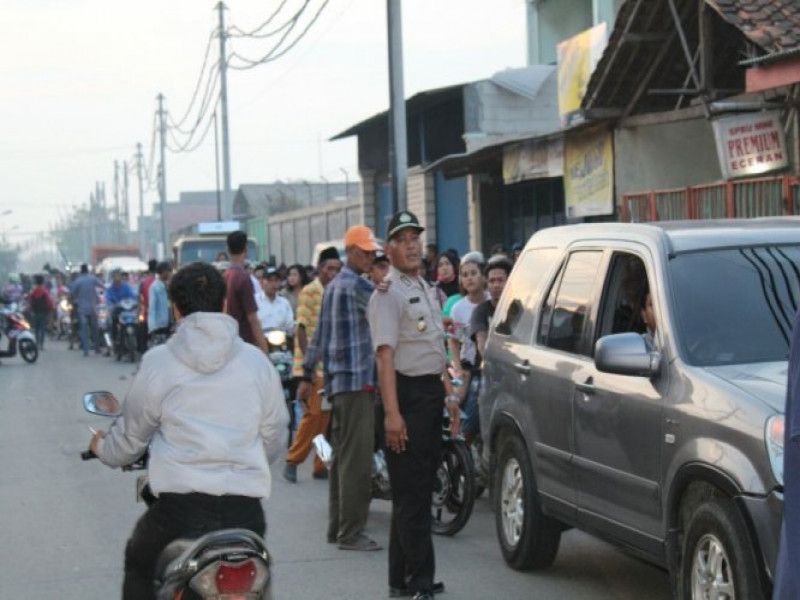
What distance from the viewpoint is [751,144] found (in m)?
14.9

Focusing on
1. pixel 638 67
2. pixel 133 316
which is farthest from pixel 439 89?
pixel 638 67

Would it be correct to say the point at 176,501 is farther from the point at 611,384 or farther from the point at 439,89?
the point at 439,89

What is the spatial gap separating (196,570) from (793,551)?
7.96 feet

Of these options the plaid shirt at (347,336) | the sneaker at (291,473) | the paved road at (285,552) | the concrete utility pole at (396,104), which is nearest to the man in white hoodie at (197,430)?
the paved road at (285,552)

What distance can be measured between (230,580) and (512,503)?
3.84 meters

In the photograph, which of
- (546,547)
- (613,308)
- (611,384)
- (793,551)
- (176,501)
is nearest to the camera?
(793,551)

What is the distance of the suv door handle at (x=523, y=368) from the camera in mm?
7881

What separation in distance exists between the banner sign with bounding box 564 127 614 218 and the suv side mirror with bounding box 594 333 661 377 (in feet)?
41.3

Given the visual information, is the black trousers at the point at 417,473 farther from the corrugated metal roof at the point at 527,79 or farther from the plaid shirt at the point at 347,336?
the corrugated metal roof at the point at 527,79

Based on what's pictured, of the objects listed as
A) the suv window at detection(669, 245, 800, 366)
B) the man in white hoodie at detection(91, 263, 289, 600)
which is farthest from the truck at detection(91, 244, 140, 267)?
the man in white hoodie at detection(91, 263, 289, 600)

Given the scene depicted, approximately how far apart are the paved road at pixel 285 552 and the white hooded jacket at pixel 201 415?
284 centimetres

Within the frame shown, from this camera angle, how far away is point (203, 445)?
4.91 meters

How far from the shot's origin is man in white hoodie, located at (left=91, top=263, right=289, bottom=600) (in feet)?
16.1

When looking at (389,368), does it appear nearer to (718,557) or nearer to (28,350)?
(718,557)
